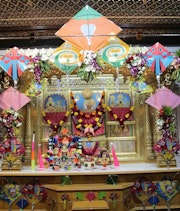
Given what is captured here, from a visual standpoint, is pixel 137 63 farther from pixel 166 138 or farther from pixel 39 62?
pixel 39 62

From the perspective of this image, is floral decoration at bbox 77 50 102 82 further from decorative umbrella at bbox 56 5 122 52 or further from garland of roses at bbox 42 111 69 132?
garland of roses at bbox 42 111 69 132

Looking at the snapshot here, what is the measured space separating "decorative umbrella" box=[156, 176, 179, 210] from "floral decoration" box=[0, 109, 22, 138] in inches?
130

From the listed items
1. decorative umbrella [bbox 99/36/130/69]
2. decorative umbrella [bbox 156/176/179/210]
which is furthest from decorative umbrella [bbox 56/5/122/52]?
decorative umbrella [bbox 156/176/179/210]

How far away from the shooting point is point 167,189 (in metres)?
5.51

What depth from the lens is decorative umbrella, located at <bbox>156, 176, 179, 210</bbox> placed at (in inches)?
217

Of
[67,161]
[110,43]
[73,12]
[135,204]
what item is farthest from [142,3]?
[135,204]

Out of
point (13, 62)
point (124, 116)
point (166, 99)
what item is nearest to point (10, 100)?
point (13, 62)

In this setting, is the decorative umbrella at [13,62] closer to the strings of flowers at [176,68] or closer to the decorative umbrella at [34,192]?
the decorative umbrella at [34,192]

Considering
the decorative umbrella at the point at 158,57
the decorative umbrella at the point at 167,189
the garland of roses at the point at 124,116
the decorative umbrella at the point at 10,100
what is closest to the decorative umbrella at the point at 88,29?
the decorative umbrella at the point at 158,57

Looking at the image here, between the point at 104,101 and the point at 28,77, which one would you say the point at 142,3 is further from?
the point at 28,77

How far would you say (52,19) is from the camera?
579 cm

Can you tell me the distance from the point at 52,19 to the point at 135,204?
14.2 feet

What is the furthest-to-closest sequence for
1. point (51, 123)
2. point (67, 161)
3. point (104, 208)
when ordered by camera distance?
point (51, 123) < point (67, 161) < point (104, 208)

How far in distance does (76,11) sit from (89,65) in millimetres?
1231
